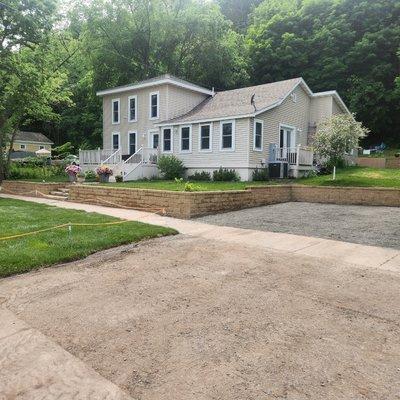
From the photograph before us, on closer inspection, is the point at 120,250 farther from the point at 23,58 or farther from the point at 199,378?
the point at 23,58

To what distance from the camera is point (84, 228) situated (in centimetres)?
807

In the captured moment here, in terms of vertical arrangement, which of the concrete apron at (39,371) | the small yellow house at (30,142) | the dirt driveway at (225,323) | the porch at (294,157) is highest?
the small yellow house at (30,142)

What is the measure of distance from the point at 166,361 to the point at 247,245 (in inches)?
165

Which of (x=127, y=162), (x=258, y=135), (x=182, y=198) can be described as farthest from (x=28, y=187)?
(x=258, y=135)

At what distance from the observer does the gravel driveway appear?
7.82 metres

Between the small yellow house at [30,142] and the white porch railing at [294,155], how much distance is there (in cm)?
3752

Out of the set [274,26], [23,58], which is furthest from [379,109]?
[23,58]

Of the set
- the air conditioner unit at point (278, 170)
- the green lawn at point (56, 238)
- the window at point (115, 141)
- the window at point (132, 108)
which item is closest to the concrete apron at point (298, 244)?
the green lawn at point (56, 238)

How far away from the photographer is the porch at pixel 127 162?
1972 cm

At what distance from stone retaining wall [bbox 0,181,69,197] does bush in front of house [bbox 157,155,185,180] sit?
5.11 meters

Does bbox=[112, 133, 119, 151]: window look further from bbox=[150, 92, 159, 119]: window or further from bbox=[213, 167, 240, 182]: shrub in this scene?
bbox=[213, 167, 240, 182]: shrub

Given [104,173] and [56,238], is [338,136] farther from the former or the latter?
[56,238]

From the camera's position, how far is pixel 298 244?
23.2 feet

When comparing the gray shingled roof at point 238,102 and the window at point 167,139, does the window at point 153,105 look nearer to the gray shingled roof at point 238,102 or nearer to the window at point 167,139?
the gray shingled roof at point 238,102
